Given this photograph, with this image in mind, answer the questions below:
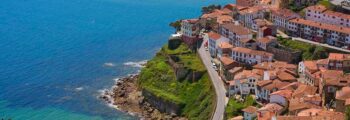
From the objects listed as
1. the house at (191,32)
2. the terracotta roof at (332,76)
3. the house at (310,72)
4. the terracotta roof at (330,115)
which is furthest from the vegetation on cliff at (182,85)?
the terracotta roof at (330,115)

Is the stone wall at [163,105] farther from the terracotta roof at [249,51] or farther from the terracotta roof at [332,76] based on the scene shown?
the terracotta roof at [332,76]

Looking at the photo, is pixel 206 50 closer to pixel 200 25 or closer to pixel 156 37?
pixel 200 25

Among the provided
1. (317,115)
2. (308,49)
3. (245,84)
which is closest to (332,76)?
(245,84)

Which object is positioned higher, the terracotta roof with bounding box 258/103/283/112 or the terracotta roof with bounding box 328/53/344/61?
the terracotta roof with bounding box 328/53/344/61

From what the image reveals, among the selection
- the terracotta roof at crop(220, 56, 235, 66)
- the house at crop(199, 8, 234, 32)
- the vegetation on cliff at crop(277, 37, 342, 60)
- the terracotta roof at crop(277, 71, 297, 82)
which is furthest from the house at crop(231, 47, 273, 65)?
the house at crop(199, 8, 234, 32)

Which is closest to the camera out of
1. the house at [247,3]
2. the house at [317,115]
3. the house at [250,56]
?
the house at [317,115]

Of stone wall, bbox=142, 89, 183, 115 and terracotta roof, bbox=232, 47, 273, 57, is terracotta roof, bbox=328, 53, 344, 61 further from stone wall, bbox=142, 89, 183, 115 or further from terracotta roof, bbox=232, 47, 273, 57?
stone wall, bbox=142, 89, 183, 115

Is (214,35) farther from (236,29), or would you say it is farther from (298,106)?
(298,106)
